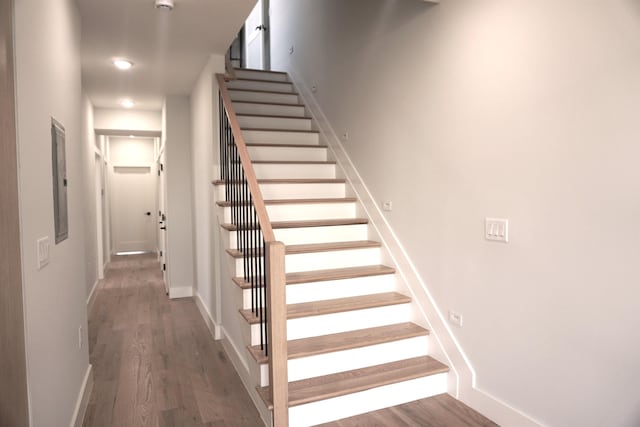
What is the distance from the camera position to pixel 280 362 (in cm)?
230

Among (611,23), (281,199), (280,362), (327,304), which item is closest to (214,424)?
(280,362)

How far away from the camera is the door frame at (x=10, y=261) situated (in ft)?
4.16

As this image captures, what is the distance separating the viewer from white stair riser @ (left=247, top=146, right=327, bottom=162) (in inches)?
168

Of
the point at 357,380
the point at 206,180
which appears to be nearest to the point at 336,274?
the point at 357,380

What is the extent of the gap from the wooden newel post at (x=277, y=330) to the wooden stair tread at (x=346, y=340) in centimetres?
16

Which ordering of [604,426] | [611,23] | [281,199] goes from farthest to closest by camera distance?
1. [281,199]
2. [604,426]
3. [611,23]

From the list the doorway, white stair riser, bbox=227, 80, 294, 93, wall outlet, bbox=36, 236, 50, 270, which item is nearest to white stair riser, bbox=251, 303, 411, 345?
wall outlet, bbox=36, 236, 50, 270

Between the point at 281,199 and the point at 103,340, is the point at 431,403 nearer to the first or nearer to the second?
the point at 281,199

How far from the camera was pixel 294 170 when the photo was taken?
4191 millimetres

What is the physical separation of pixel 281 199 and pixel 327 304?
1.21 meters

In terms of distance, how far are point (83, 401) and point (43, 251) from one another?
4.40 feet

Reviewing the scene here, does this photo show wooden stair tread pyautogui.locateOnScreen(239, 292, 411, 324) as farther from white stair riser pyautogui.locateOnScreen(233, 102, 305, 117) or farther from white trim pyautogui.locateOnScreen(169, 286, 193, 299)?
white trim pyautogui.locateOnScreen(169, 286, 193, 299)

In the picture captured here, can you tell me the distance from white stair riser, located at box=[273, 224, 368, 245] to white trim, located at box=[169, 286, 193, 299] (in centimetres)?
262

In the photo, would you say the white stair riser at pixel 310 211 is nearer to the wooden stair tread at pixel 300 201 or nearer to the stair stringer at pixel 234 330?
the wooden stair tread at pixel 300 201
